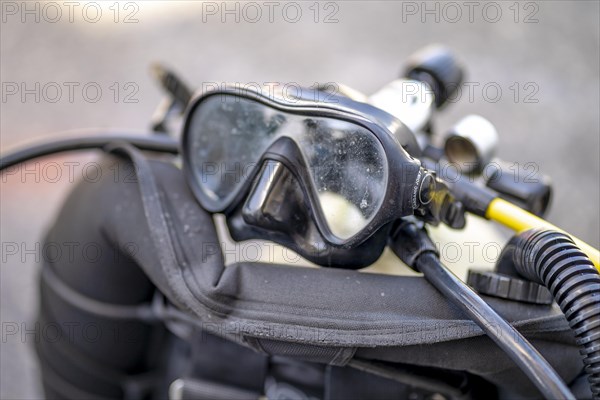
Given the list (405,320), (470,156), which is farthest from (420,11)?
(405,320)

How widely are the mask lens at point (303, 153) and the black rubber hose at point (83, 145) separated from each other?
0.15 metres

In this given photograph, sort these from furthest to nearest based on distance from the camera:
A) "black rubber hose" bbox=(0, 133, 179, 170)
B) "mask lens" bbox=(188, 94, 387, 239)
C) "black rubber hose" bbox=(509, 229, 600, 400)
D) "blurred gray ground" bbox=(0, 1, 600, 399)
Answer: "blurred gray ground" bbox=(0, 1, 600, 399), "black rubber hose" bbox=(0, 133, 179, 170), "mask lens" bbox=(188, 94, 387, 239), "black rubber hose" bbox=(509, 229, 600, 400)

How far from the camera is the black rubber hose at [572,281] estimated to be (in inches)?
20.1

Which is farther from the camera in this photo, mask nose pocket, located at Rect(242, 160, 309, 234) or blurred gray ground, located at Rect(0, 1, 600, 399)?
blurred gray ground, located at Rect(0, 1, 600, 399)

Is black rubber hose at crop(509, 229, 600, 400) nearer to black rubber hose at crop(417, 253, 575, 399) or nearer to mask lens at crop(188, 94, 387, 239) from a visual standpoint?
black rubber hose at crop(417, 253, 575, 399)

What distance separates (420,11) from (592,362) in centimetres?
192

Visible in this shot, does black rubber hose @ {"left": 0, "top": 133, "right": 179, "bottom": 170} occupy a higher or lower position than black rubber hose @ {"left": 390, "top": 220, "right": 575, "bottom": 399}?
higher

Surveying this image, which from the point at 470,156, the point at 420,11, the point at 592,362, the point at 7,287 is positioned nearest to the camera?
the point at 592,362

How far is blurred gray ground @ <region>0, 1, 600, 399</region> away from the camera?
1838mm

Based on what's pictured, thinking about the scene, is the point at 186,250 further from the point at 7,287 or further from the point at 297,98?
the point at 7,287

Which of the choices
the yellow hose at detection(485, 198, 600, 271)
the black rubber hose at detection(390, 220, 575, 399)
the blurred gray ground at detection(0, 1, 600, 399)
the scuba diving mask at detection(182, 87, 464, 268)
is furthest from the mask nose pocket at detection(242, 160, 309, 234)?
the blurred gray ground at detection(0, 1, 600, 399)

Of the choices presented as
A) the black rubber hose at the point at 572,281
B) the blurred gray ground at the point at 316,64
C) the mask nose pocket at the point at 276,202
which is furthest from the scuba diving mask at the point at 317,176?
the blurred gray ground at the point at 316,64

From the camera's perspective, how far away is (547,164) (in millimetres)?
1825

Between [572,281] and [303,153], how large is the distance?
0.95 feet
